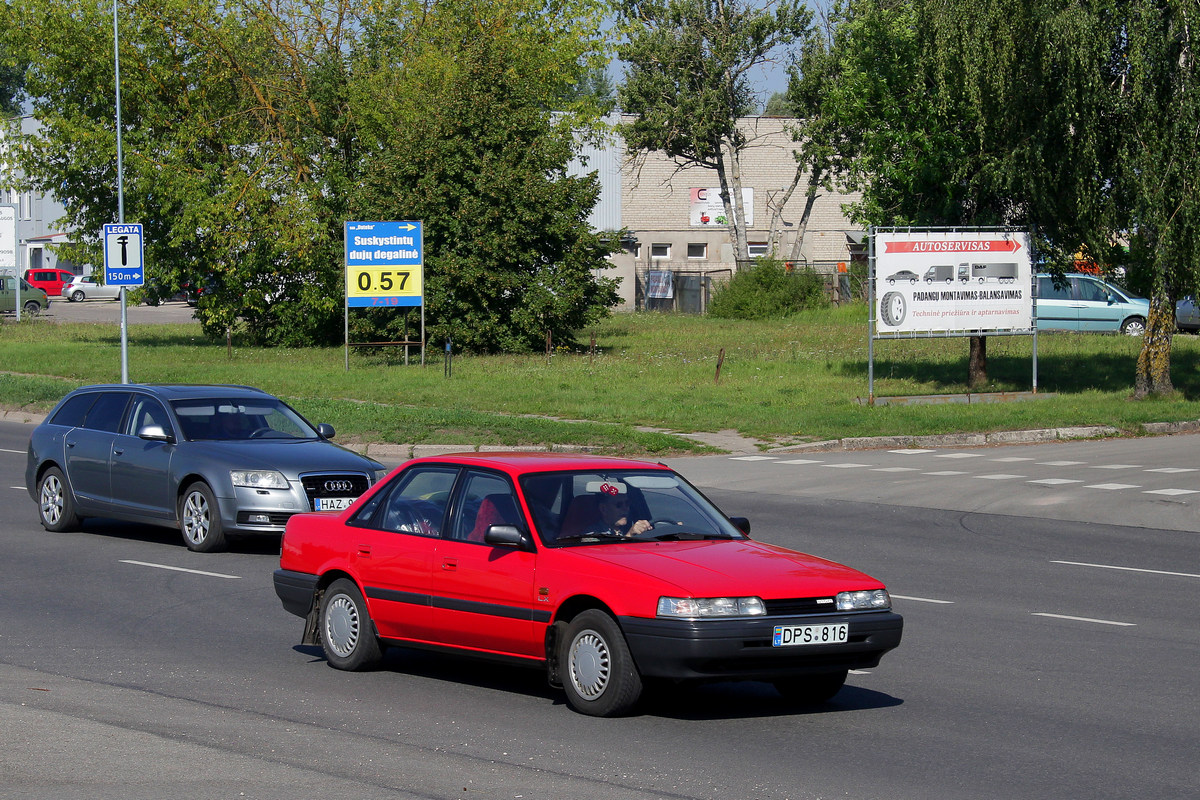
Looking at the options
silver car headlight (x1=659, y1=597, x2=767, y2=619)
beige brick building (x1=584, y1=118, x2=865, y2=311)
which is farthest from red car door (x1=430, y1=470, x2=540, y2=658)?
beige brick building (x1=584, y1=118, x2=865, y2=311)

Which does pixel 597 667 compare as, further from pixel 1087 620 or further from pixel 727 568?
pixel 1087 620

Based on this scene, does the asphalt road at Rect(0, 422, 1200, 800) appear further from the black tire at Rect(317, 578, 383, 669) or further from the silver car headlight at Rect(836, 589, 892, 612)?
the silver car headlight at Rect(836, 589, 892, 612)

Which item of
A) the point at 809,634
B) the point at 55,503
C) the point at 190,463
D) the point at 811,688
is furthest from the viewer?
the point at 55,503

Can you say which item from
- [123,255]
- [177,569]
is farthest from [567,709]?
[123,255]

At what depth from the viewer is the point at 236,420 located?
555 inches

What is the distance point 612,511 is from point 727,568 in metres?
0.89

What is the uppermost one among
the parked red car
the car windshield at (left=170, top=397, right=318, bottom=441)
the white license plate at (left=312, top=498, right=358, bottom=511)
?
the parked red car

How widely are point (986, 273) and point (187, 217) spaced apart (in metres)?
23.5

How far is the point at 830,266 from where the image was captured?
70.1 m

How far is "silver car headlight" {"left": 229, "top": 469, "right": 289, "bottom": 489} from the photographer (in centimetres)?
1296

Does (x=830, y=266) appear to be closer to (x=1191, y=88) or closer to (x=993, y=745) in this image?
(x=1191, y=88)

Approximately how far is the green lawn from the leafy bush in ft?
22.0

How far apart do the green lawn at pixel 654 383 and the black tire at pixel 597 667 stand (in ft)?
48.0

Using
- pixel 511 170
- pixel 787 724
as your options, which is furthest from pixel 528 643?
pixel 511 170
